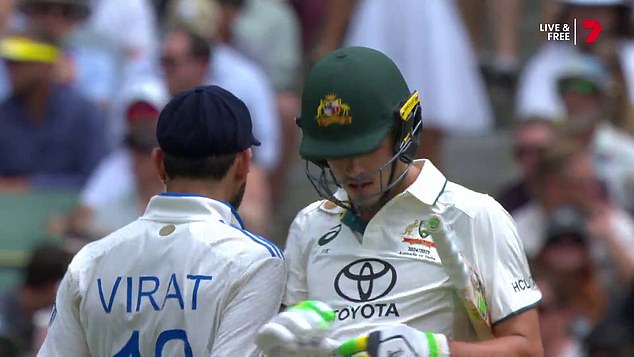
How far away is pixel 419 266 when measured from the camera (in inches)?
166

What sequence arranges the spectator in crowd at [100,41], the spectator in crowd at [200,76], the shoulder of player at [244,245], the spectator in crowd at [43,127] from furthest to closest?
the spectator in crowd at [100,41]
the spectator in crowd at [43,127]
the spectator in crowd at [200,76]
the shoulder of player at [244,245]

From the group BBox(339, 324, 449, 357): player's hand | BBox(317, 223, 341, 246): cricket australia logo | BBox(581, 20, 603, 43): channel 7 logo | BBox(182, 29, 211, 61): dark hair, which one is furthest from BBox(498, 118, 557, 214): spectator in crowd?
BBox(339, 324, 449, 357): player's hand

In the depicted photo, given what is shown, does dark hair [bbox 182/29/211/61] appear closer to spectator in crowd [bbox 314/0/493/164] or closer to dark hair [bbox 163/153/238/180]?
spectator in crowd [bbox 314/0/493/164]

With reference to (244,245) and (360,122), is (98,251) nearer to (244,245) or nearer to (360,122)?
(244,245)

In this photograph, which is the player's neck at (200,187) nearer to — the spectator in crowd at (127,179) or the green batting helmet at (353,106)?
the green batting helmet at (353,106)

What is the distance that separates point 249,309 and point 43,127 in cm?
558

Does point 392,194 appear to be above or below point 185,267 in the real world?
above

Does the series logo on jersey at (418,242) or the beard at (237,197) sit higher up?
the beard at (237,197)

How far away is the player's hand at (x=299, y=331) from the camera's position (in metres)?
3.77

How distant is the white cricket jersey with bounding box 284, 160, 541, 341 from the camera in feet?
13.7

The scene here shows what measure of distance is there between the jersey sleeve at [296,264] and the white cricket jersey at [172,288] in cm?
4

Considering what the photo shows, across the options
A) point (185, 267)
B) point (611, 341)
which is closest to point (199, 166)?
point (185, 267)

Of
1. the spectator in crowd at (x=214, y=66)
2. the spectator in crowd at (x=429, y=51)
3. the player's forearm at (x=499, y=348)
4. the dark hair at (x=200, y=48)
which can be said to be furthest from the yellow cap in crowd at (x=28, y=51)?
the player's forearm at (x=499, y=348)

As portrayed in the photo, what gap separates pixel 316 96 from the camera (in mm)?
4191
